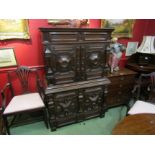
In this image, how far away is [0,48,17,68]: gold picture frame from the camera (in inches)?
78.0

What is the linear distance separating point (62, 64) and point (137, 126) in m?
1.15

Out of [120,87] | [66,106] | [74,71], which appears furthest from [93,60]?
[120,87]

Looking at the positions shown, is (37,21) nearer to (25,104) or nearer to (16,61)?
(16,61)

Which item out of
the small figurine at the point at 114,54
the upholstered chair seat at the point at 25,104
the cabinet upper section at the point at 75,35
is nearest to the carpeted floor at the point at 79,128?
the upholstered chair seat at the point at 25,104

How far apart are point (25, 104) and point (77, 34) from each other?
1.23 meters

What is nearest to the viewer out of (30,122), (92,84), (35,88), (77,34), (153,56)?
(77,34)

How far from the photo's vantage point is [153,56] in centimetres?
277

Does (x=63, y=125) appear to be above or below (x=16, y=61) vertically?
below

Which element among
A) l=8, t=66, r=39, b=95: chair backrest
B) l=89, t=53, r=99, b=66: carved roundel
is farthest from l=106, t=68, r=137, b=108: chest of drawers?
l=8, t=66, r=39, b=95: chair backrest

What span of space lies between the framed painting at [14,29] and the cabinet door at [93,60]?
908 mm

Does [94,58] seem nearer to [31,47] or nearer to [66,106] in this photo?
[66,106]

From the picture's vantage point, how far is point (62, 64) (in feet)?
5.94

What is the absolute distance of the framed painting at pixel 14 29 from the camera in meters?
1.84
